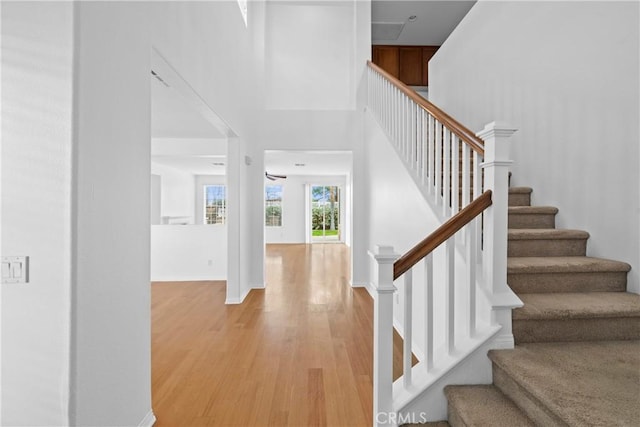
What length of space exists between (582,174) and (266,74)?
187 inches

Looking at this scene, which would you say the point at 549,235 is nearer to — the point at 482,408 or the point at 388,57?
the point at 482,408

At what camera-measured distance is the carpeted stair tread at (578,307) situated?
1823mm

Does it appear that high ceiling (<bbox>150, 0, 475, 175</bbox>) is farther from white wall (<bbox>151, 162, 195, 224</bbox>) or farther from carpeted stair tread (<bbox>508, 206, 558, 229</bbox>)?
carpeted stair tread (<bbox>508, 206, 558, 229</bbox>)

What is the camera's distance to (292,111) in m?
5.35

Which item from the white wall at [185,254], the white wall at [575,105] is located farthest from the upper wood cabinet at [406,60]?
the white wall at [185,254]

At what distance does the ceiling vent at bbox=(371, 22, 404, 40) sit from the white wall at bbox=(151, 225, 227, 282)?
4877 mm

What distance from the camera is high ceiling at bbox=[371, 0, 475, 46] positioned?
586cm

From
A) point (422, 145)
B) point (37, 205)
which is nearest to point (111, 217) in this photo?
point (37, 205)

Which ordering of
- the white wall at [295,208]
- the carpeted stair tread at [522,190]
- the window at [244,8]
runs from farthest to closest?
the white wall at [295,208] → the window at [244,8] → the carpeted stair tread at [522,190]

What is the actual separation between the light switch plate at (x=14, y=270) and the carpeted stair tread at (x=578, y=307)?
2.34m

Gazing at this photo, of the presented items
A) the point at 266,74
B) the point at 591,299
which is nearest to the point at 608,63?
the point at 591,299

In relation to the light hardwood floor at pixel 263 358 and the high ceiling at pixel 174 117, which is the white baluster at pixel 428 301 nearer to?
the light hardwood floor at pixel 263 358

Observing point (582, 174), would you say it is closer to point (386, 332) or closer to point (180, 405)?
point (386, 332)

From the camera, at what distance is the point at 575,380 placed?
1.46 m
